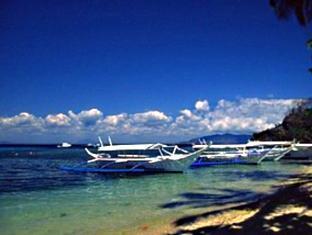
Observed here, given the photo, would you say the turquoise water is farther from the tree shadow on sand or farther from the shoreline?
the tree shadow on sand

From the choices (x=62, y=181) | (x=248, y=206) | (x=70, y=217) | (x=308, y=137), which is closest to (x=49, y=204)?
(x=70, y=217)

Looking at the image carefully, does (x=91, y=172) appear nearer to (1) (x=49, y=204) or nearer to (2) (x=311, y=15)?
(1) (x=49, y=204)

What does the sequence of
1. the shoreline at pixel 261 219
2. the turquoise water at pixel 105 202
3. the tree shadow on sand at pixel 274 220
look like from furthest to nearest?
the turquoise water at pixel 105 202, the shoreline at pixel 261 219, the tree shadow on sand at pixel 274 220

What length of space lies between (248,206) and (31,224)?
6.80 m

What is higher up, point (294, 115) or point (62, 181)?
point (294, 115)

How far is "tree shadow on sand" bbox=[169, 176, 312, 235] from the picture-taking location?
986cm

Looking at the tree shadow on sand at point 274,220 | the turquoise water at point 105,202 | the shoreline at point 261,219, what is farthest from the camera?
the turquoise water at point 105,202

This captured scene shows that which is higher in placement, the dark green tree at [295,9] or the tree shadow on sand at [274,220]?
the dark green tree at [295,9]

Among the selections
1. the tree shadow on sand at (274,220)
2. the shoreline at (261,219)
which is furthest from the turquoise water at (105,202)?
the tree shadow on sand at (274,220)

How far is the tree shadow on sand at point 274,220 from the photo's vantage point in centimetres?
986

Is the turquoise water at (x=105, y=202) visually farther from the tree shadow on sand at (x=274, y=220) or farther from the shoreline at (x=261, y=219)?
the tree shadow on sand at (x=274, y=220)

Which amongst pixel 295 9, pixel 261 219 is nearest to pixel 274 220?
pixel 261 219

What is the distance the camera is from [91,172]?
122ft

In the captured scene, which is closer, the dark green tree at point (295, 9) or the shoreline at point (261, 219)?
the shoreline at point (261, 219)
